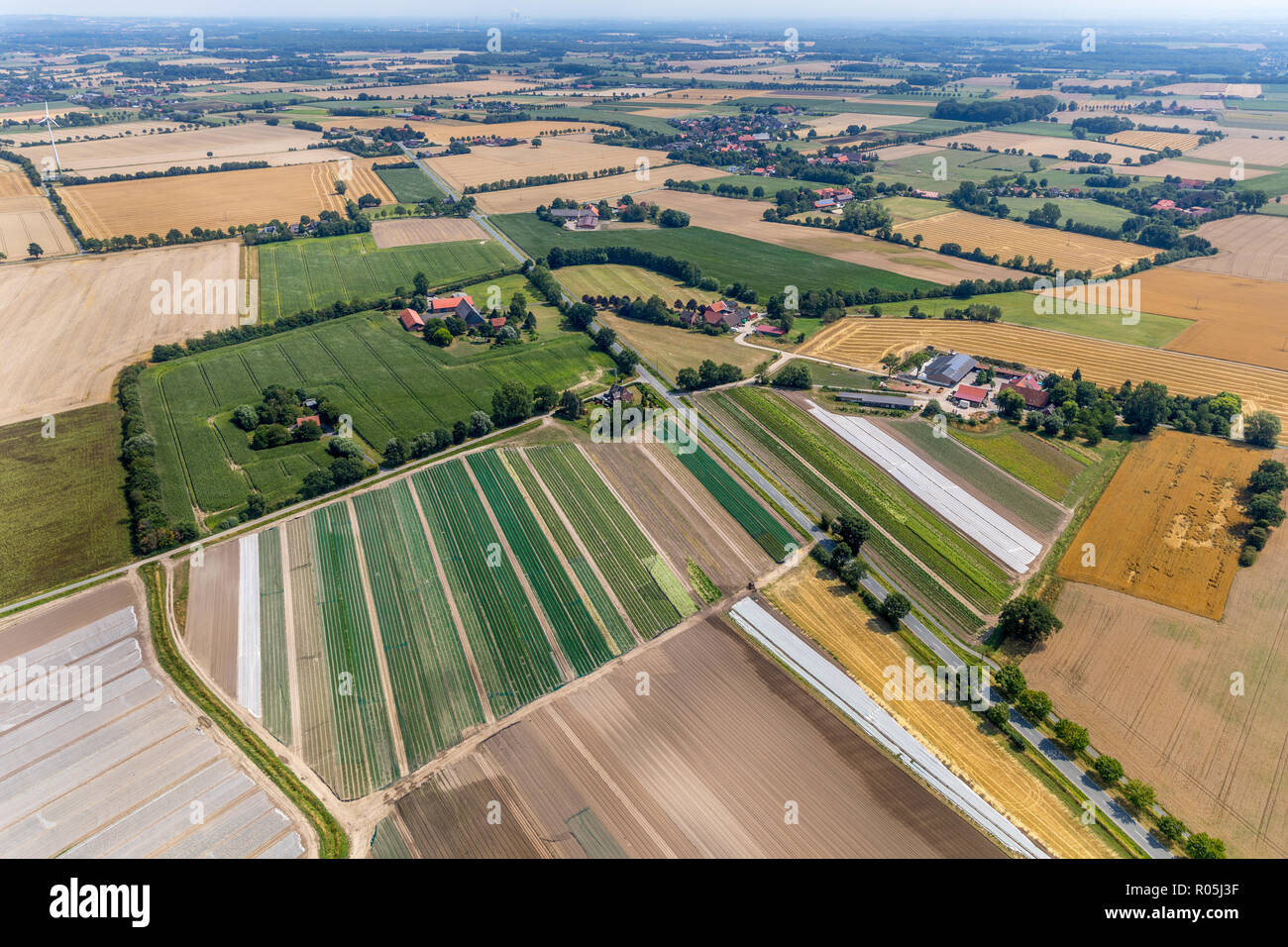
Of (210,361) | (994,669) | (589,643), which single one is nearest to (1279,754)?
(994,669)

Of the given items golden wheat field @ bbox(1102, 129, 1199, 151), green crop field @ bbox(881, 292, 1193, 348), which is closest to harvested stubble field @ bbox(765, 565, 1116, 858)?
green crop field @ bbox(881, 292, 1193, 348)

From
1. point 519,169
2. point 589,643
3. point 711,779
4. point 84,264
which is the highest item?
point 519,169

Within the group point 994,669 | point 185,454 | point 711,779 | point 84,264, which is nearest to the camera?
point 711,779

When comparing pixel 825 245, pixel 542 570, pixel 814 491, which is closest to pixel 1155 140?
pixel 825 245

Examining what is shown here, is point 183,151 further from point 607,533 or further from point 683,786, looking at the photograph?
point 683,786

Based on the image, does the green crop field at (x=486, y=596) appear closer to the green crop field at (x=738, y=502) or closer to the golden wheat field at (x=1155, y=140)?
the green crop field at (x=738, y=502)

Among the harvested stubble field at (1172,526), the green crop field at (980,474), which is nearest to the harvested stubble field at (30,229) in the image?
the green crop field at (980,474)
